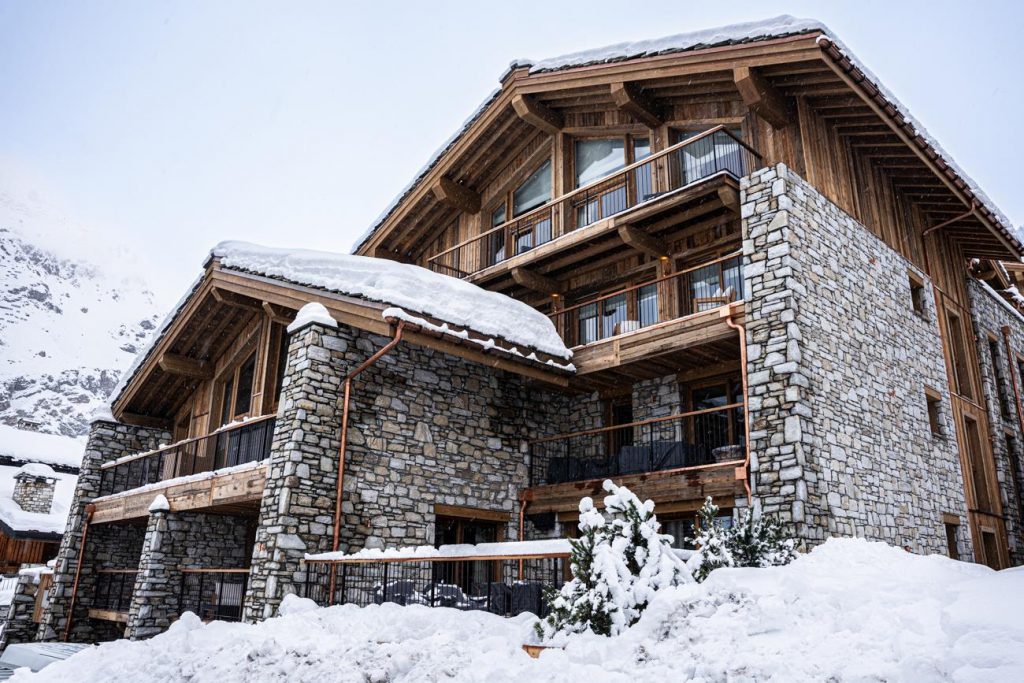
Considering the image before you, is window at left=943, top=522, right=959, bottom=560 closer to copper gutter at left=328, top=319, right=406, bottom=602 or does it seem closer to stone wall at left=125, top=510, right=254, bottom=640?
copper gutter at left=328, top=319, right=406, bottom=602

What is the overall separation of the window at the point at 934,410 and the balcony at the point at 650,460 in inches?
162

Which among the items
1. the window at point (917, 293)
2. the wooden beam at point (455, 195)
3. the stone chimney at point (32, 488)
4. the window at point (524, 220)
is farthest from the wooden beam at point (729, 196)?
the stone chimney at point (32, 488)

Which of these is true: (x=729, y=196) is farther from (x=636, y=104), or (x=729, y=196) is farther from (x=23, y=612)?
(x=23, y=612)

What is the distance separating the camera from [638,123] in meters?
14.7

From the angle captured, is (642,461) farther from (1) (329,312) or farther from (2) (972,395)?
(2) (972,395)

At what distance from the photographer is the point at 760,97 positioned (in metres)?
12.1

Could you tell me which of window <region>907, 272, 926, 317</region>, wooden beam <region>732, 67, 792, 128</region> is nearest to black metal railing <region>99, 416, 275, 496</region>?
wooden beam <region>732, 67, 792, 128</region>

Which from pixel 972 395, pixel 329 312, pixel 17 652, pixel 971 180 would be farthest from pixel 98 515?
pixel 971 180

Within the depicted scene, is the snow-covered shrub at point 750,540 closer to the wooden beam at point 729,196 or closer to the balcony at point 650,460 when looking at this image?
the balcony at point 650,460

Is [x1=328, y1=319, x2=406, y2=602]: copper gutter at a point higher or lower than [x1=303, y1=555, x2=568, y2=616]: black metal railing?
higher

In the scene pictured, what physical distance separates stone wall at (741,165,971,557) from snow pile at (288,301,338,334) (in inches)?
252

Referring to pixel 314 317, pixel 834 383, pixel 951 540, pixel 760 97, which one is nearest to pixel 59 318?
pixel 314 317

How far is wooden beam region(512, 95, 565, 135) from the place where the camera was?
51.6ft

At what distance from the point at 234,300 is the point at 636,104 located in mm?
8652
